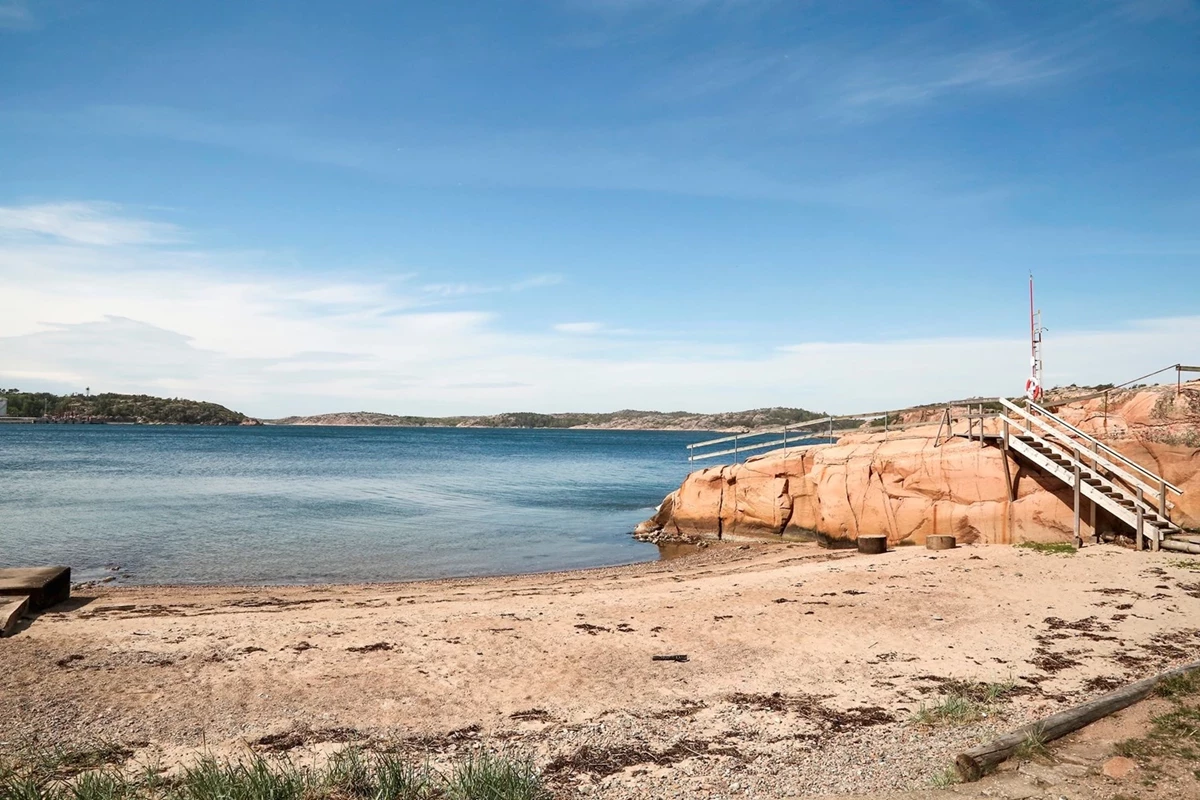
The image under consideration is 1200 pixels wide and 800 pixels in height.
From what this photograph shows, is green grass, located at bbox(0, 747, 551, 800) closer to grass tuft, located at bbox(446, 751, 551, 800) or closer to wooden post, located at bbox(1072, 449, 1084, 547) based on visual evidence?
grass tuft, located at bbox(446, 751, 551, 800)

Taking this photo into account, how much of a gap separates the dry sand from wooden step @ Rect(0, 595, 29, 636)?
0.23 m

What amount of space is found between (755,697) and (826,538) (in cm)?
1403

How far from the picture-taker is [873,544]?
18469 mm

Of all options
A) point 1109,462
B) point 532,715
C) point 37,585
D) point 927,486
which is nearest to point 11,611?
point 37,585

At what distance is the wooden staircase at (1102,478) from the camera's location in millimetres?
16031

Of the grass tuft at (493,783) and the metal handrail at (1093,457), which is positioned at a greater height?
the metal handrail at (1093,457)

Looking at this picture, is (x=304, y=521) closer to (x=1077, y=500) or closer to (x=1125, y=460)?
(x=1077, y=500)

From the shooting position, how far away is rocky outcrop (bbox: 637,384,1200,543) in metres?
17.7

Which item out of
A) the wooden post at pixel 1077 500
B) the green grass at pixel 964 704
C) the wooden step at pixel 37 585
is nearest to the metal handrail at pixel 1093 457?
the wooden post at pixel 1077 500

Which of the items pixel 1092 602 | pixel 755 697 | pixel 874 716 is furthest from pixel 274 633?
pixel 1092 602

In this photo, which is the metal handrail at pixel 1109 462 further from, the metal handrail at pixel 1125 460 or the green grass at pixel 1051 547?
the green grass at pixel 1051 547

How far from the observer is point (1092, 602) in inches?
478

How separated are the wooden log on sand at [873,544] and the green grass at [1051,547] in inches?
114

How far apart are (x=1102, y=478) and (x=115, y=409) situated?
641ft
